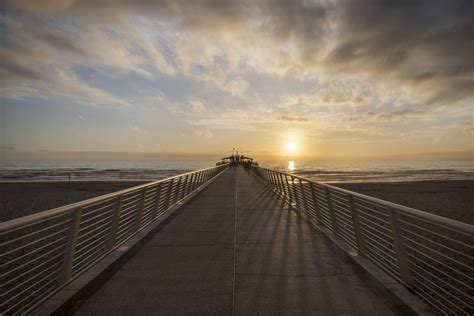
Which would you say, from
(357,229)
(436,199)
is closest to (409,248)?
(357,229)

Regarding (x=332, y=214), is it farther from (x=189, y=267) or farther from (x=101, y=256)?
(x=101, y=256)

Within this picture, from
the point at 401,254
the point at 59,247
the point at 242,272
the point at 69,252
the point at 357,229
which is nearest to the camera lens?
the point at 59,247

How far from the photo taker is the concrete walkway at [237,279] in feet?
10.1

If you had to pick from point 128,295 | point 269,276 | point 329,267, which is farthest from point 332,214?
point 128,295

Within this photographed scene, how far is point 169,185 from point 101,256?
4.76 m

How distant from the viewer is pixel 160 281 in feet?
12.2

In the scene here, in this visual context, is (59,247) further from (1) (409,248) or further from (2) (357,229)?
(1) (409,248)

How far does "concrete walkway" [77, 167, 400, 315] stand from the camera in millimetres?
3064

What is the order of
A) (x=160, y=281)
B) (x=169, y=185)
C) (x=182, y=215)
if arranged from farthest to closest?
(x=169, y=185) → (x=182, y=215) → (x=160, y=281)

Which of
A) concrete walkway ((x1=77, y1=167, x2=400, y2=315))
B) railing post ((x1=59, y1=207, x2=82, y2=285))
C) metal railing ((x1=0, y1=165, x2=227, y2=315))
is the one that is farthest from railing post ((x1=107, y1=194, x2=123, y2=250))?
railing post ((x1=59, y1=207, x2=82, y2=285))

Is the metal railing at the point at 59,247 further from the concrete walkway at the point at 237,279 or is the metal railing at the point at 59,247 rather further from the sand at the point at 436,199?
the sand at the point at 436,199

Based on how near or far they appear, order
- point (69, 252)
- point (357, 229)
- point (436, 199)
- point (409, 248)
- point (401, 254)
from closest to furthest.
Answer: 1. point (401, 254)
2. point (69, 252)
3. point (357, 229)
4. point (409, 248)
5. point (436, 199)

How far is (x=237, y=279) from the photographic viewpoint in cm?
377

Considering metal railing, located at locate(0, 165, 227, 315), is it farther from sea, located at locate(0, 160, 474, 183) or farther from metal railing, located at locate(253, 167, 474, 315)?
sea, located at locate(0, 160, 474, 183)
